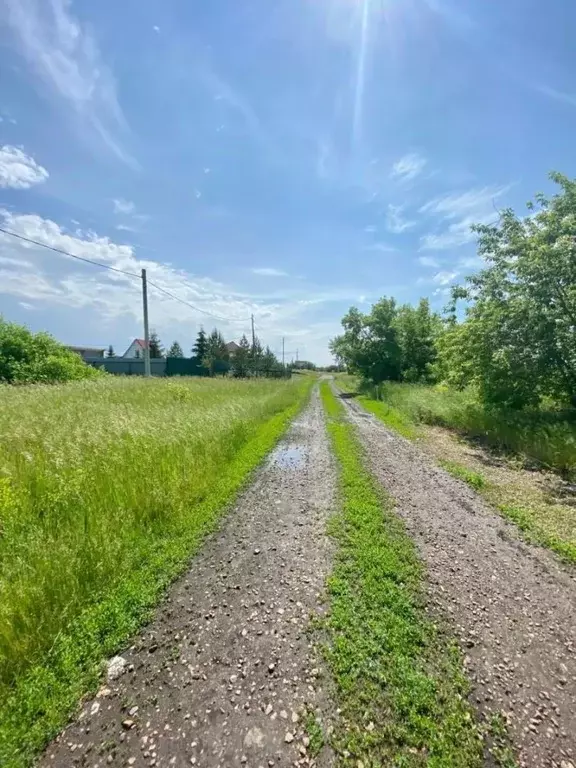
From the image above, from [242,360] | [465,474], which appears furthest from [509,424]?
[242,360]

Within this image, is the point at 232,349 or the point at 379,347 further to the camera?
the point at 232,349

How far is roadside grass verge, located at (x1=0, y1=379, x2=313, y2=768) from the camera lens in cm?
228

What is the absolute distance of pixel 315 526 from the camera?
4.70 m

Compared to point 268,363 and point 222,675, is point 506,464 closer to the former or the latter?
point 222,675

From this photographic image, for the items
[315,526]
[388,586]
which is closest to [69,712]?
[388,586]

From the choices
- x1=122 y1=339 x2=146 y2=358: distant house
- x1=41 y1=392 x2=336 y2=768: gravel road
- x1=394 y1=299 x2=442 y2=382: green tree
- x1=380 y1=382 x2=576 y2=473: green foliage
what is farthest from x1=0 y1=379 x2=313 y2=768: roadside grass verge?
x1=122 y1=339 x2=146 y2=358: distant house

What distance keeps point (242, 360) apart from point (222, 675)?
44.4 metres

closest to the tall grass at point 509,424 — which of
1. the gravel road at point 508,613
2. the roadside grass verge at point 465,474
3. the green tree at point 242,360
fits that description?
the roadside grass verge at point 465,474

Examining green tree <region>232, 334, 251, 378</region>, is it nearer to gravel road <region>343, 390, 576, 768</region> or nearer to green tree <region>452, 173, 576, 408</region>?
green tree <region>452, 173, 576, 408</region>

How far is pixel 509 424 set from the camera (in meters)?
10.2

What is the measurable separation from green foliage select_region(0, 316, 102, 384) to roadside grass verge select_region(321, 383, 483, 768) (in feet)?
61.5

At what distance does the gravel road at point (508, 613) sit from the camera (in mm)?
2088

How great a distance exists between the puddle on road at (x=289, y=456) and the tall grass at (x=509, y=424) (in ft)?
19.1

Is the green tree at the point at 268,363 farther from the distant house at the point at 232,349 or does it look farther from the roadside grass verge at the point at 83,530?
the roadside grass verge at the point at 83,530
